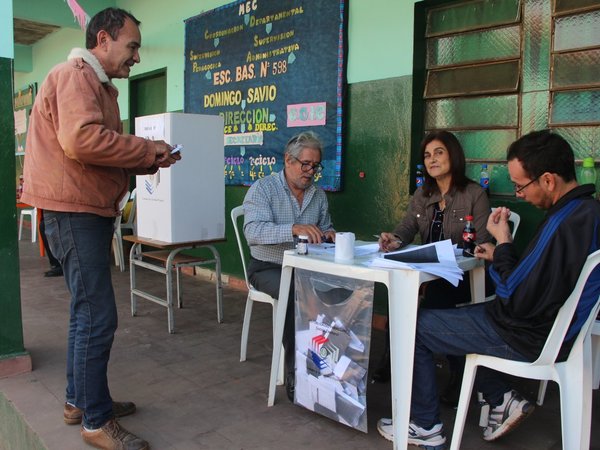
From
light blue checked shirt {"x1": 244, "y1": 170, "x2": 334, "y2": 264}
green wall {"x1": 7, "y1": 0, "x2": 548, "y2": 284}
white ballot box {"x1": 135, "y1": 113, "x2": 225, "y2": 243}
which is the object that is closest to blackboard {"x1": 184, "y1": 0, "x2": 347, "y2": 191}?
green wall {"x1": 7, "y1": 0, "x2": 548, "y2": 284}

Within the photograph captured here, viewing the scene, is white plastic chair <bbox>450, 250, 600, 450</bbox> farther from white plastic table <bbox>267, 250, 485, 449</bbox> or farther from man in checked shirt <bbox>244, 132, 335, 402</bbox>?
man in checked shirt <bbox>244, 132, 335, 402</bbox>

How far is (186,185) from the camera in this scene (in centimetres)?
370

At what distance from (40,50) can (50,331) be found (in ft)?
25.8

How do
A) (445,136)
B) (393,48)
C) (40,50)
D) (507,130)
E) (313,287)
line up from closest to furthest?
(313,287), (445,136), (507,130), (393,48), (40,50)

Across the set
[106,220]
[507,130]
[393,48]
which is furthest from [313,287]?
→ [393,48]

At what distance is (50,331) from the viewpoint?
3.69 m

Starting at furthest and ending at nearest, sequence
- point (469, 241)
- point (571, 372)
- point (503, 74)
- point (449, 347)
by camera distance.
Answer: point (503, 74)
point (469, 241)
point (449, 347)
point (571, 372)

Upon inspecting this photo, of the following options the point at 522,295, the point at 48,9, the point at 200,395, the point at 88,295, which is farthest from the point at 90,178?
the point at 48,9

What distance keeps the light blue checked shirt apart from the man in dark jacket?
0.94 metres

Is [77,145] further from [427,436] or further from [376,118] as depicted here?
[376,118]

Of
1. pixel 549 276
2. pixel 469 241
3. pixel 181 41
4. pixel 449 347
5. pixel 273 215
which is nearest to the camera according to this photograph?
pixel 549 276

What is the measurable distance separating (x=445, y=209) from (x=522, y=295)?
1057 millimetres

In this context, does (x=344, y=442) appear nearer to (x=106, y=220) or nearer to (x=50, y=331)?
(x=106, y=220)

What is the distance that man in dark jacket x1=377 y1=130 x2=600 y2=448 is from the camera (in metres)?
1.69
